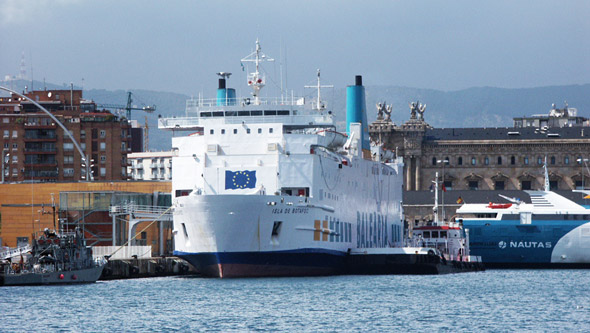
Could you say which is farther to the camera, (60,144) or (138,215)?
(60,144)

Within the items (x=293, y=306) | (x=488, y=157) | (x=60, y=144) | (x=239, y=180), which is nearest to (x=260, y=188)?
(x=239, y=180)

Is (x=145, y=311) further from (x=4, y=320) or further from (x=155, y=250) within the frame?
(x=155, y=250)

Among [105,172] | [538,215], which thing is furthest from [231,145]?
[105,172]

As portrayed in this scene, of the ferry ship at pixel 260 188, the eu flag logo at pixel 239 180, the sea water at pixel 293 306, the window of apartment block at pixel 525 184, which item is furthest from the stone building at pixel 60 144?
the sea water at pixel 293 306

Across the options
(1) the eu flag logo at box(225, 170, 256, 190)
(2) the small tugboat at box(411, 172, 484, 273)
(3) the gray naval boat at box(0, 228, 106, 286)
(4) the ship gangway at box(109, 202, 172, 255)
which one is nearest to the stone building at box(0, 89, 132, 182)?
(2) the small tugboat at box(411, 172, 484, 273)

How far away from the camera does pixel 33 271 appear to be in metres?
61.5

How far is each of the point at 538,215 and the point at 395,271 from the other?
2952 cm

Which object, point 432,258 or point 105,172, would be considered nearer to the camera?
point 432,258

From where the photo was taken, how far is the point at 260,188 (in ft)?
223

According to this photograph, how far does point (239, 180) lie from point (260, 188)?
63.4 inches

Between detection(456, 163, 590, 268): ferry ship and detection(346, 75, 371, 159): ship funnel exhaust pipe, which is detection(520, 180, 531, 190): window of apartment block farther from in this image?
detection(346, 75, 371, 159): ship funnel exhaust pipe

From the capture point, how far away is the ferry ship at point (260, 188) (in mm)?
66188

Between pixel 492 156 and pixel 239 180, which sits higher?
pixel 492 156

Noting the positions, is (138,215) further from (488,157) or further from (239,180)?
(488,157)
